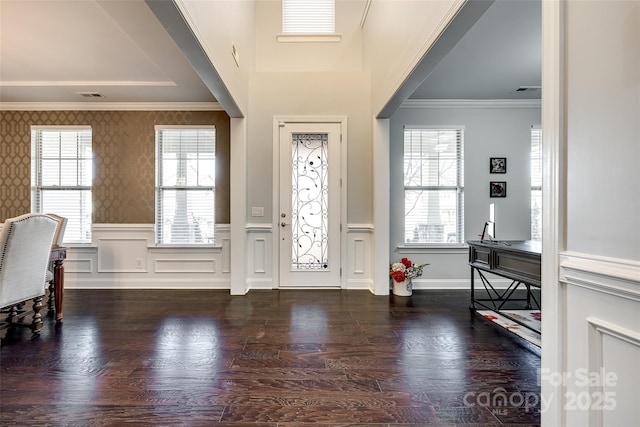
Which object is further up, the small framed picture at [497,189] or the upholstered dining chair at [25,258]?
the small framed picture at [497,189]

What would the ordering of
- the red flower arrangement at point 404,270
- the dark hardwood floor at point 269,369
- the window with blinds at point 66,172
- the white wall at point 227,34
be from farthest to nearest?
the window with blinds at point 66,172
the red flower arrangement at point 404,270
the white wall at point 227,34
the dark hardwood floor at point 269,369

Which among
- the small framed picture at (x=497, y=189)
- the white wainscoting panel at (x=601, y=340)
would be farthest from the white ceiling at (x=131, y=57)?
the white wainscoting panel at (x=601, y=340)

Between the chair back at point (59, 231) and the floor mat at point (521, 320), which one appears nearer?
the floor mat at point (521, 320)

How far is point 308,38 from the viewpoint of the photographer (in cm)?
457

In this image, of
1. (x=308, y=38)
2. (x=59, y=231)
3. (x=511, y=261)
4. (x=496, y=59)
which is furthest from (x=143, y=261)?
(x=496, y=59)

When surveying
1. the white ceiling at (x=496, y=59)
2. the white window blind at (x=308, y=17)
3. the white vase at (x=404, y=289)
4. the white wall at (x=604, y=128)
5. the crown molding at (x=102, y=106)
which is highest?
Answer: the white window blind at (x=308, y=17)

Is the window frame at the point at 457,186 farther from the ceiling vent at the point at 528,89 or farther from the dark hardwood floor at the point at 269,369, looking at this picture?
the dark hardwood floor at the point at 269,369

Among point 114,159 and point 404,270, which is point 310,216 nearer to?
point 404,270

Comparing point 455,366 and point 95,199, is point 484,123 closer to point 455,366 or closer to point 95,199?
point 455,366

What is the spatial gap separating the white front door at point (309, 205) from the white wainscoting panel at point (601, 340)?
3.34 meters

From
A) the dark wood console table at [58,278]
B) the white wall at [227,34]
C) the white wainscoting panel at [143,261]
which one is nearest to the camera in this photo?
the white wall at [227,34]

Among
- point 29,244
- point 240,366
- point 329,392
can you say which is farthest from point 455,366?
point 29,244

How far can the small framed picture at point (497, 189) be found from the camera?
446cm

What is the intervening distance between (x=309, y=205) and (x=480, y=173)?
8.36ft
